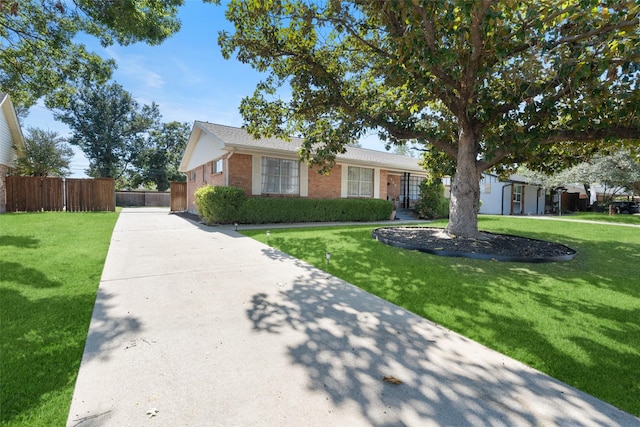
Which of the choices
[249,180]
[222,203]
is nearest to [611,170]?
[249,180]

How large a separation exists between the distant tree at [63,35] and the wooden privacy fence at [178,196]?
8.82 metres

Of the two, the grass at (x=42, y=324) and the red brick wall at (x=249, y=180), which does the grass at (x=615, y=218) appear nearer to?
the red brick wall at (x=249, y=180)

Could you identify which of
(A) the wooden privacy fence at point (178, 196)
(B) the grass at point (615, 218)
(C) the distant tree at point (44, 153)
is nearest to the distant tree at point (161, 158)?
(C) the distant tree at point (44, 153)

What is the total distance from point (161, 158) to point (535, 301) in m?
40.0

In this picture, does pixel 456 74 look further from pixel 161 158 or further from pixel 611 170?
pixel 161 158

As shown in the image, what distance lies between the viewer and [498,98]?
7.36 meters

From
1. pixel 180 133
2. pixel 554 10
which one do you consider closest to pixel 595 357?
pixel 554 10

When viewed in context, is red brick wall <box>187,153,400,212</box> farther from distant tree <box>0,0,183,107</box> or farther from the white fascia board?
distant tree <box>0,0,183,107</box>

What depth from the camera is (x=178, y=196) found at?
20.8 metres

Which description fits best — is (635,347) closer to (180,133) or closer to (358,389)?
(358,389)

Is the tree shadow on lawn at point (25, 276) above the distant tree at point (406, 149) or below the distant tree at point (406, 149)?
below

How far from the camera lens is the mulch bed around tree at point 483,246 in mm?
6508

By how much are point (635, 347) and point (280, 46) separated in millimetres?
8492

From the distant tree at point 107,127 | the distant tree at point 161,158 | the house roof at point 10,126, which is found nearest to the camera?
the house roof at point 10,126
